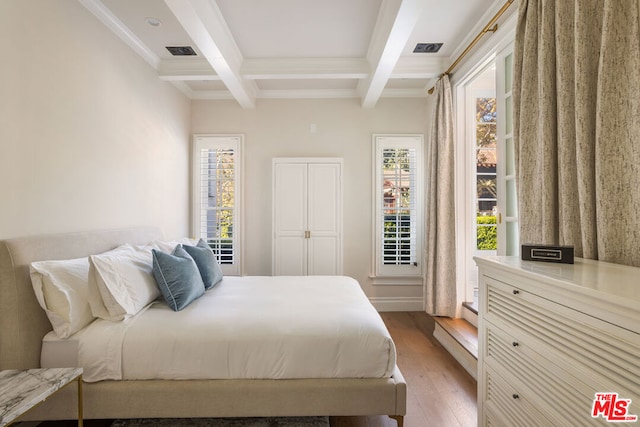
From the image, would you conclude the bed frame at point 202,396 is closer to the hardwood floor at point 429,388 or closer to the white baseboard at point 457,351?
the hardwood floor at point 429,388

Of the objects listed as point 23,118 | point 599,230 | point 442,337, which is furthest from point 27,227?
point 442,337

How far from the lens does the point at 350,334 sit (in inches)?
67.2

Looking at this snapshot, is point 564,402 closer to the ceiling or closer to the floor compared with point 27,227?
closer to the floor

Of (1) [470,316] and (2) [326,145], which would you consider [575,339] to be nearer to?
(1) [470,316]

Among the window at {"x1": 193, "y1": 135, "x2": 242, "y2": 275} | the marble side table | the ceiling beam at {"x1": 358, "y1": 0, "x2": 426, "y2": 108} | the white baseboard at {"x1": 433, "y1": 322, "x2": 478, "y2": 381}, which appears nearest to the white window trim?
the ceiling beam at {"x1": 358, "y1": 0, "x2": 426, "y2": 108}

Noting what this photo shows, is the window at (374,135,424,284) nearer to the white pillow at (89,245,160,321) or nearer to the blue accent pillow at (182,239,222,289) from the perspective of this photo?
the blue accent pillow at (182,239,222,289)

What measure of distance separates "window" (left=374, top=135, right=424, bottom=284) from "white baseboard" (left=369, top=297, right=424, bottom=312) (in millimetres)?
236

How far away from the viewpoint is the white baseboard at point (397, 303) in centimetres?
394

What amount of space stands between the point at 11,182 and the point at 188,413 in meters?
1.59

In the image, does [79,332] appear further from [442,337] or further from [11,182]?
[442,337]

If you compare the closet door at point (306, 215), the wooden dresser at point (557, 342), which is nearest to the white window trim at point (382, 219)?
the closet door at point (306, 215)

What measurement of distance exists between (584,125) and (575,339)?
950 millimetres

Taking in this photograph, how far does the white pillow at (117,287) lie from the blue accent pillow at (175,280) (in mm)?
97

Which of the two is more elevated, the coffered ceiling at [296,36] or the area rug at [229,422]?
the coffered ceiling at [296,36]
